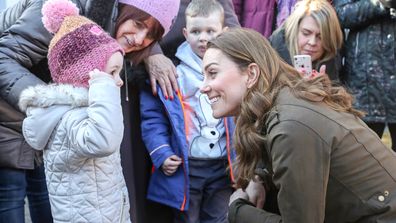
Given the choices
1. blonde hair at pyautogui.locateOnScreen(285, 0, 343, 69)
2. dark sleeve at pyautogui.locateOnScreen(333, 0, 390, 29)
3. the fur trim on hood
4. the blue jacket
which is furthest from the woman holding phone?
the fur trim on hood

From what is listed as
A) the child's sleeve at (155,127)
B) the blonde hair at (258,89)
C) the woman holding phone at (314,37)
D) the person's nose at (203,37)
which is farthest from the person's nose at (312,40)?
the blonde hair at (258,89)

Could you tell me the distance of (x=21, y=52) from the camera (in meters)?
2.33

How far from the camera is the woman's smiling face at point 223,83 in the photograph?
1913 millimetres

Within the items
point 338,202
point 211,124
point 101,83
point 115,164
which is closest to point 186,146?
point 211,124

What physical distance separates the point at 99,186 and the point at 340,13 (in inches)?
79.1

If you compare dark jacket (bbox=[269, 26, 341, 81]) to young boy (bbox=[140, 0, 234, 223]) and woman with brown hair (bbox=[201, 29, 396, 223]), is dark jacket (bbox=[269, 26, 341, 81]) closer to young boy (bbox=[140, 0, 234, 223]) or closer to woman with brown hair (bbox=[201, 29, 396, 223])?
young boy (bbox=[140, 0, 234, 223])

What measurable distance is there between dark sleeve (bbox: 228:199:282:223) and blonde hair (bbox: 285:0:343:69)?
4.97 ft

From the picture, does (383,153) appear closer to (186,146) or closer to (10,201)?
(186,146)

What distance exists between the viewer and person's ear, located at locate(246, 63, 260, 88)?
188cm

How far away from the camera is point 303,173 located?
165cm

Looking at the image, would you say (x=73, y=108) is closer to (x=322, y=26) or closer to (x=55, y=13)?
(x=55, y=13)

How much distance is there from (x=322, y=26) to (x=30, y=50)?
176cm

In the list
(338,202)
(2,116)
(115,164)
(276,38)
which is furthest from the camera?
(276,38)

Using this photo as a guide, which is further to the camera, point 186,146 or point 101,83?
point 186,146
